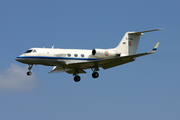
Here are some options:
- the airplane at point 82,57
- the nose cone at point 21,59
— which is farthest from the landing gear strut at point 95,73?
the nose cone at point 21,59

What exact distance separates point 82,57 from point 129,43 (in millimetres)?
6888

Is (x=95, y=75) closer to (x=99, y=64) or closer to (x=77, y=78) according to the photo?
(x=99, y=64)

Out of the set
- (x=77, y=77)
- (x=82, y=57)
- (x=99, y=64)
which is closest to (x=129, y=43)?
(x=99, y=64)

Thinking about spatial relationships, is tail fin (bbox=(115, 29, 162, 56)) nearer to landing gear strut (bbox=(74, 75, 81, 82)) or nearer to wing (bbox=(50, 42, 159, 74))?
wing (bbox=(50, 42, 159, 74))

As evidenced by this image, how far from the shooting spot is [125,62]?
40188 millimetres

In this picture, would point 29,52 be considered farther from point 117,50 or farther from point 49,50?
point 117,50

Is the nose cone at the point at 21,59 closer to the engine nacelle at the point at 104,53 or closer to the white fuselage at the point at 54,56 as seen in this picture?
the white fuselage at the point at 54,56

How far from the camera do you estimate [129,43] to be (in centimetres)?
4294

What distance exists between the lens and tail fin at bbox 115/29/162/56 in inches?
1682

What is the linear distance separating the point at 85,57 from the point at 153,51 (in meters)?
8.42

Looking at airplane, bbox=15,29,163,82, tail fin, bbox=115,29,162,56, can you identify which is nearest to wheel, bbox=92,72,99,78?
airplane, bbox=15,29,163,82

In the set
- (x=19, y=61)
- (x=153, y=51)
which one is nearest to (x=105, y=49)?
(x=153, y=51)

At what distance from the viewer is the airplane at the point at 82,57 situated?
3788 cm

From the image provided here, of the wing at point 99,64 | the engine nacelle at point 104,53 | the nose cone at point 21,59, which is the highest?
the engine nacelle at point 104,53
